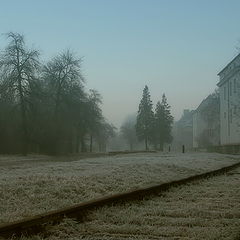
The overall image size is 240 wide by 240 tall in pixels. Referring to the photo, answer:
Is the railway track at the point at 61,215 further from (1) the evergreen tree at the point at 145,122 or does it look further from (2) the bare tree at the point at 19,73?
(1) the evergreen tree at the point at 145,122

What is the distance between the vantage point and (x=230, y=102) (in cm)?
8138

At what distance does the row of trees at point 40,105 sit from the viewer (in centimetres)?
5481

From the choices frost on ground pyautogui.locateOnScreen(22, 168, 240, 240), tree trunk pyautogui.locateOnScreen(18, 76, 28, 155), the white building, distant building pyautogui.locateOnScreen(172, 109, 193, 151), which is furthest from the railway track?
distant building pyautogui.locateOnScreen(172, 109, 193, 151)

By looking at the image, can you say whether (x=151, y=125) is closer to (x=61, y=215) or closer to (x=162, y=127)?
(x=162, y=127)

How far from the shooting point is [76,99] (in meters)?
66.3

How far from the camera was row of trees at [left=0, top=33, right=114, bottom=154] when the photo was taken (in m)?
54.8

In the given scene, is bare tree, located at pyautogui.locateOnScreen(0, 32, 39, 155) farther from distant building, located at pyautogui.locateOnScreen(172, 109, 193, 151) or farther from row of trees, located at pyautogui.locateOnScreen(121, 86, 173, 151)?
distant building, located at pyautogui.locateOnScreen(172, 109, 193, 151)

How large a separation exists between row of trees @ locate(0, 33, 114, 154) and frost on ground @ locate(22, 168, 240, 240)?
46004mm

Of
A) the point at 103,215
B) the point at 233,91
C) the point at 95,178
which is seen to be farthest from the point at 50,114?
the point at 103,215

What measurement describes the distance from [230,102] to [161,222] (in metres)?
76.0

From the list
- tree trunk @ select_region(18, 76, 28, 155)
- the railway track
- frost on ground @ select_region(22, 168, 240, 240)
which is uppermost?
tree trunk @ select_region(18, 76, 28, 155)

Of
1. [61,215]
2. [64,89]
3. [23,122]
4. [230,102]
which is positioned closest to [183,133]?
[230,102]

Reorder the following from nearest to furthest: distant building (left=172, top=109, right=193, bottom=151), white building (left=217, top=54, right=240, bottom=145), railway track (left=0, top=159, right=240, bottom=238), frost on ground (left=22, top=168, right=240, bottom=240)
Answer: railway track (left=0, top=159, right=240, bottom=238) < frost on ground (left=22, top=168, right=240, bottom=240) < white building (left=217, top=54, right=240, bottom=145) < distant building (left=172, top=109, right=193, bottom=151)

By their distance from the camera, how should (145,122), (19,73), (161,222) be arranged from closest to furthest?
(161,222), (19,73), (145,122)
